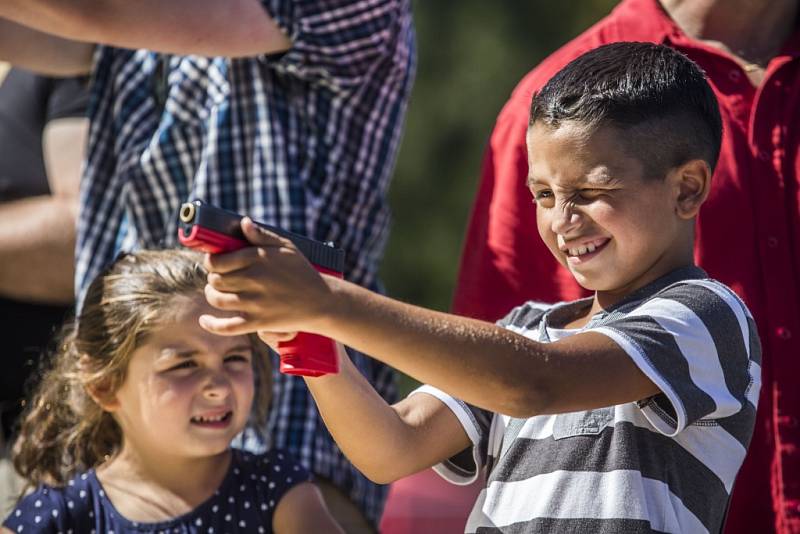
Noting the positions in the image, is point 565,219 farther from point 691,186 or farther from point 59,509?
point 59,509

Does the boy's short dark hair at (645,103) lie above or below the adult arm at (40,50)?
above

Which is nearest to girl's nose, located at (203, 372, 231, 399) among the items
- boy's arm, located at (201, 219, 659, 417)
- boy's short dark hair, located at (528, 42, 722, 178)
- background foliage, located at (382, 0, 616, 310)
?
boy's short dark hair, located at (528, 42, 722, 178)

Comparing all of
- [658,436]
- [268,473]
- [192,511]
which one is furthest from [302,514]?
[658,436]

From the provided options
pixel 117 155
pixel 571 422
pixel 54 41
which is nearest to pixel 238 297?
pixel 571 422

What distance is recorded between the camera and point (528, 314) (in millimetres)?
2273

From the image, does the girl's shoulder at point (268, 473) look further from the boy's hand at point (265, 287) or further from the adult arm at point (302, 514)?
the boy's hand at point (265, 287)

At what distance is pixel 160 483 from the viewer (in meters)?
2.74

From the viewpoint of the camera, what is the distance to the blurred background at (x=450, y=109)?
719cm

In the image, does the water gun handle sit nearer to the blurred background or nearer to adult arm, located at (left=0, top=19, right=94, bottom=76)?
adult arm, located at (left=0, top=19, right=94, bottom=76)

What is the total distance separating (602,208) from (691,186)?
0.16 meters

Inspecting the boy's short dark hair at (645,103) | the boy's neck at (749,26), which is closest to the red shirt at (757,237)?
the boy's neck at (749,26)

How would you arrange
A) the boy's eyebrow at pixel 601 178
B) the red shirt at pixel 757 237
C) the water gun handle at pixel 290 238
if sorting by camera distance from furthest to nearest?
the red shirt at pixel 757 237, the boy's eyebrow at pixel 601 178, the water gun handle at pixel 290 238

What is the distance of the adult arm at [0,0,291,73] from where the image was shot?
2670mm

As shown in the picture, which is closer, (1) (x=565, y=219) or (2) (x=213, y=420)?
(1) (x=565, y=219)
